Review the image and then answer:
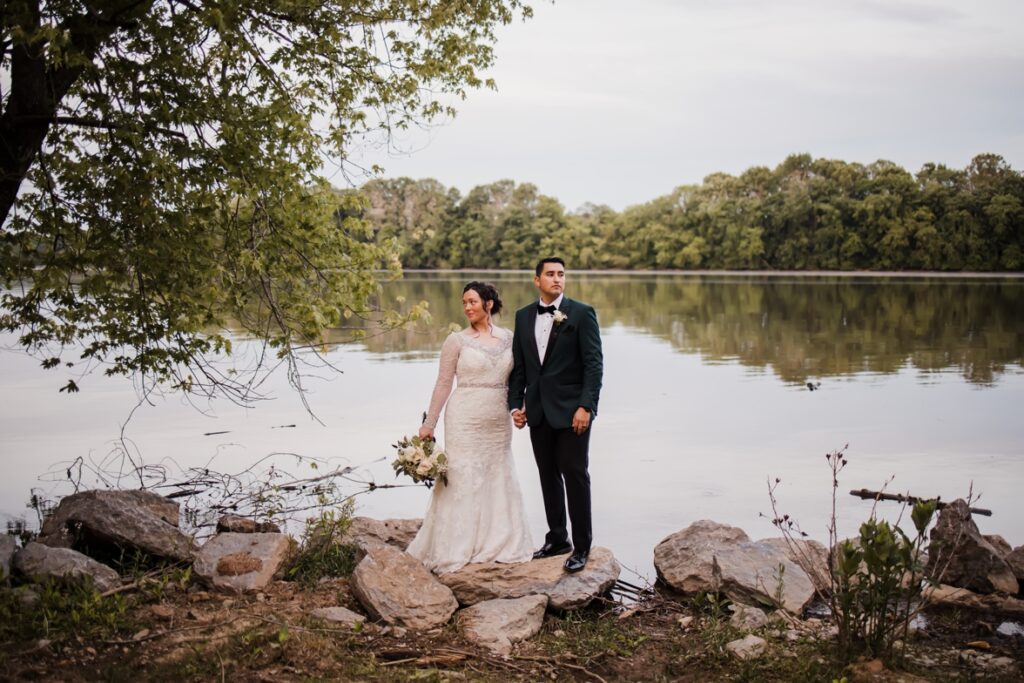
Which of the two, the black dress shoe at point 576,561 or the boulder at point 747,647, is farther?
the black dress shoe at point 576,561

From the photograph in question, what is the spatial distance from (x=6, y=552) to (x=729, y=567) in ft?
17.1

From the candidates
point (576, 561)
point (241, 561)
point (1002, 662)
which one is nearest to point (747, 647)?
point (1002, 662)

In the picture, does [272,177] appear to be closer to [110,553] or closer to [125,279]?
[125,279]

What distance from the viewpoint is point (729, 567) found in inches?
281

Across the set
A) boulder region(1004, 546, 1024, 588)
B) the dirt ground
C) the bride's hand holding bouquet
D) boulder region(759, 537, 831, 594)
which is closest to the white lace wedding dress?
the bride's hand holding bouquet

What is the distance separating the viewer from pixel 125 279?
8.36 metres

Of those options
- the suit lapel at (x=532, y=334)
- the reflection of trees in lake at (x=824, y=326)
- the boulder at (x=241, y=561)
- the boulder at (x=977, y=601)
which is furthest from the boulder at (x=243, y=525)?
the reflection of trees in lake at (x=824, y=326)

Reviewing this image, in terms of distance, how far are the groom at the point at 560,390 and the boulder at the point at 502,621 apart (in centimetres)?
70

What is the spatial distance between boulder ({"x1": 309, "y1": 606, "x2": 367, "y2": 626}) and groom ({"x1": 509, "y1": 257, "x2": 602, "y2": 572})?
1.65 metres

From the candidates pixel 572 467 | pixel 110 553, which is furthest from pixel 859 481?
pixel 110 553

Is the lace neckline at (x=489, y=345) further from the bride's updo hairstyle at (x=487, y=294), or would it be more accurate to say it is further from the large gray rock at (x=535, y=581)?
the large gray rock at (x=535, y=581)

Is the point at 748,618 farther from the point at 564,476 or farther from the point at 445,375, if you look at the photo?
the point at 445,375

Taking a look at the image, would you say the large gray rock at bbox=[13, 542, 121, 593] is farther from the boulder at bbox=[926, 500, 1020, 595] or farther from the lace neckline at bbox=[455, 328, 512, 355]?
the boulder at bbox=[926, 500, 1020, 595]

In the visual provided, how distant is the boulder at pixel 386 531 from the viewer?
27.3ft
